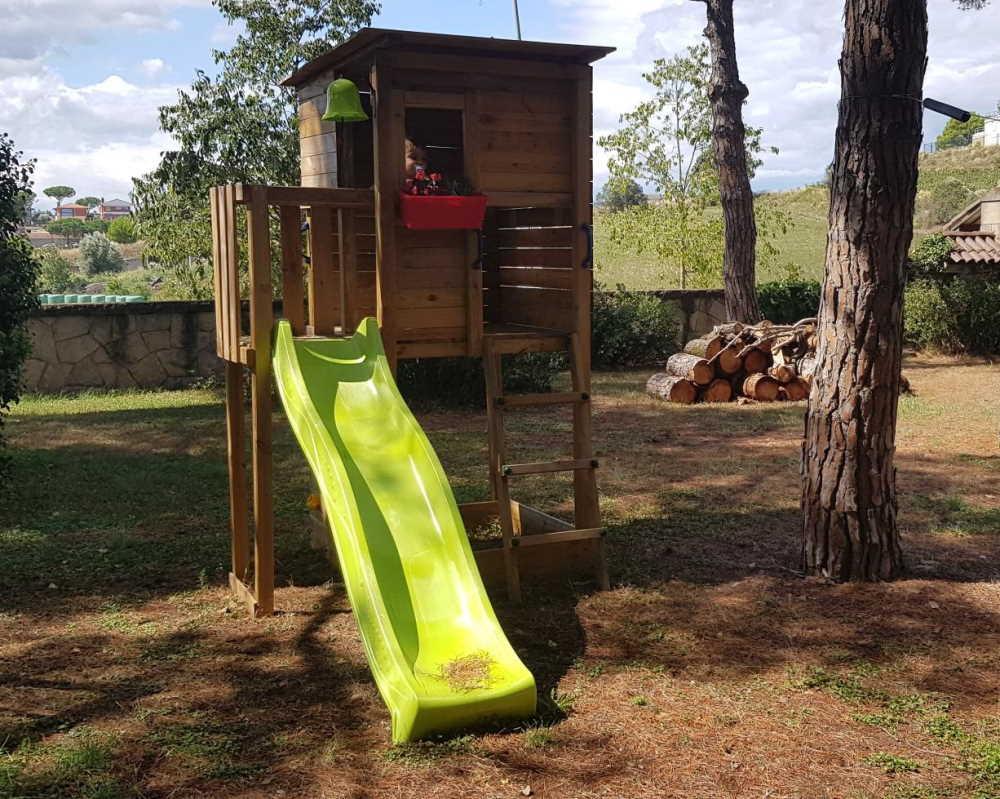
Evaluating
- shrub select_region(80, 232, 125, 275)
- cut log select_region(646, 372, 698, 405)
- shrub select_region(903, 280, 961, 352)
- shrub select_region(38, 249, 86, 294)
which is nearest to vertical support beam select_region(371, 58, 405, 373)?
cut log select_region(646, 372, 698, 405)

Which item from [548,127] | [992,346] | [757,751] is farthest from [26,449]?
[992,346]

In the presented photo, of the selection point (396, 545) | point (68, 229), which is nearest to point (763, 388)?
point (396, 545)

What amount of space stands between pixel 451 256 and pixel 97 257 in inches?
2018

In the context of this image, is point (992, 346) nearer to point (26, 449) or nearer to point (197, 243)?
point (197, 243)

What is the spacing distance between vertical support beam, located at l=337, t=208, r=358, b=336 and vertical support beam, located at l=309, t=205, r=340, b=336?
0.44 ft

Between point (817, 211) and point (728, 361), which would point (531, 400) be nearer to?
point (728, 361)

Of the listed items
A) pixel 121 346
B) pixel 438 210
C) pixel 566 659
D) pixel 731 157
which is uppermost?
pixel 731 157

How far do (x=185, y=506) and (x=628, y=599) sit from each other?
3749 millimetres

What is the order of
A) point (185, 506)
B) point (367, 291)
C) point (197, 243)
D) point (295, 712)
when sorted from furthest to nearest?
point (197, 243) → point (185, 506) → point (367, 291) → point (295, 712)

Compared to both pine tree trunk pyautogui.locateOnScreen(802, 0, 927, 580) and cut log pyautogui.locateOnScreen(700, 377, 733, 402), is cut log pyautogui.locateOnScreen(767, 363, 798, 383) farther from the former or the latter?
pine tree trunk pyautogui.locateOnScreen(802, 0, 927, 580)

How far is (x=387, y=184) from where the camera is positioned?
229 inches

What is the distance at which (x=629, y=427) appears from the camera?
37.4 feet

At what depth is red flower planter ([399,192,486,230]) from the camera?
578 centimetres

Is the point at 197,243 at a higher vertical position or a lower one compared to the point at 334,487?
higher
